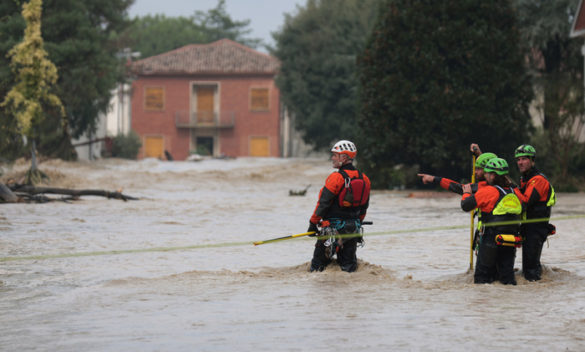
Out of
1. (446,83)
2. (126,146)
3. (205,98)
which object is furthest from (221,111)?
(446,83)

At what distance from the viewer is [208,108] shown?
67875mm

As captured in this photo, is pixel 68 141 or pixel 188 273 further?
pixel 68 141

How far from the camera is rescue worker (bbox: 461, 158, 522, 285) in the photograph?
8.97m

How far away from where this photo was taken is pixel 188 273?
10.3m

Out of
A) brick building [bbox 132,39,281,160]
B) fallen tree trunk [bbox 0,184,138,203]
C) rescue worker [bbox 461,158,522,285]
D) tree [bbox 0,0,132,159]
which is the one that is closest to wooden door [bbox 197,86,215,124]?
brick building [bbox 132,39,281,160]

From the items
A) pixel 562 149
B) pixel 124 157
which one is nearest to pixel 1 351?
pixel 562 149

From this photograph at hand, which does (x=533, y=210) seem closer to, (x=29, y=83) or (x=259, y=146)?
(x=29, y=83)

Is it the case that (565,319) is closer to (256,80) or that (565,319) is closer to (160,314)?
(160,314)

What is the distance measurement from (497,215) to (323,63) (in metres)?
39.0

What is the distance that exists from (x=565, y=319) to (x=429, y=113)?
759 inches

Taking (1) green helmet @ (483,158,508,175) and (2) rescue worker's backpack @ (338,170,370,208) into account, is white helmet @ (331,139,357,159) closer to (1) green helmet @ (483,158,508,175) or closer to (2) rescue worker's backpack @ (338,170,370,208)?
(2) rescue worker's backpack @ (338,170,370,208)

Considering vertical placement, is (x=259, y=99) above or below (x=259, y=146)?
above

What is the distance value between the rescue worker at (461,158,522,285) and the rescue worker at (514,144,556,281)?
0.32m

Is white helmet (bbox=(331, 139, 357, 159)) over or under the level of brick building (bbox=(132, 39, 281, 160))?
under
